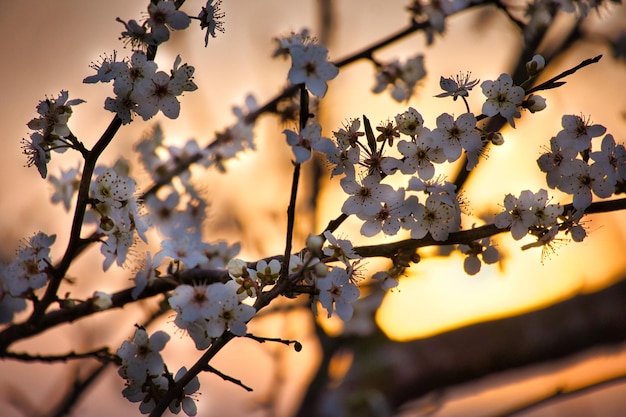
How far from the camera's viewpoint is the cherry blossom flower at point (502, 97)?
805 mm

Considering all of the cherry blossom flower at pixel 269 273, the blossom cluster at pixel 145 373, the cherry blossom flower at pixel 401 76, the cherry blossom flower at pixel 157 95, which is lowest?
the blossom cluster at pixel 145 373

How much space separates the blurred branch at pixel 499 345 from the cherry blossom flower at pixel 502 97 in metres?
0.89

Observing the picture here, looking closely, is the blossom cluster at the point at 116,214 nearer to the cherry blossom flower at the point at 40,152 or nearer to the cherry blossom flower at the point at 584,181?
the cherry blossom flower at the point at 40,152

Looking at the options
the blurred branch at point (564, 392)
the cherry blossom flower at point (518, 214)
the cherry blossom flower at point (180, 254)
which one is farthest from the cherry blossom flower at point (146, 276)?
the blurred branch at point (564, 392)

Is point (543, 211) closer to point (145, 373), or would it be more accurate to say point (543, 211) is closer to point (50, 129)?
point (145, 373)

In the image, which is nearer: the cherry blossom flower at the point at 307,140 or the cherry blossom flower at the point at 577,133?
the cherry blossom flower at the point at 307,140

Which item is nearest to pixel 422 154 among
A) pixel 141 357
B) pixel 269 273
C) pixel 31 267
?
pixel 269 273

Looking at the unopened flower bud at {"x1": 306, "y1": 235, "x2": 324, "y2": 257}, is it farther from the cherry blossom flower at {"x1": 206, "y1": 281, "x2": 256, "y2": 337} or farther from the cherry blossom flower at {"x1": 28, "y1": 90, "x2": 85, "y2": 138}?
the cherry blossom flower at {"x1": 28, "y1": 90, "x2": 85, "y2": 138}

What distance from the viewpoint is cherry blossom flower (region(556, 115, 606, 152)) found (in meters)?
0.84

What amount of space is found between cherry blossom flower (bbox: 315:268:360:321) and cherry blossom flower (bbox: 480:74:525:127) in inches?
11.5

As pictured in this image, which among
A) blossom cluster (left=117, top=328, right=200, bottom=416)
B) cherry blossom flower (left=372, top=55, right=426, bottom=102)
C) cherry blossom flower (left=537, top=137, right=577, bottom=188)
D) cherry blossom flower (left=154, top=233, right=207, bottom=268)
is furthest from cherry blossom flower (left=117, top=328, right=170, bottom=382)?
cherry blossom flower (left=372, top=55, right=426, bottom=102)

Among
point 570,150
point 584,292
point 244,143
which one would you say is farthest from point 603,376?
point 244,143

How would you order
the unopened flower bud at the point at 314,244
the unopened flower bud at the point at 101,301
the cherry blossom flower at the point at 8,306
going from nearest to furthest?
1. the unopened flower bud at the point at 314,244
2. the unopened flower bud at the point at 101,301
3. the cherry blossom flower at the point at 8,306

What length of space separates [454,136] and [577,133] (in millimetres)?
Result: 188
